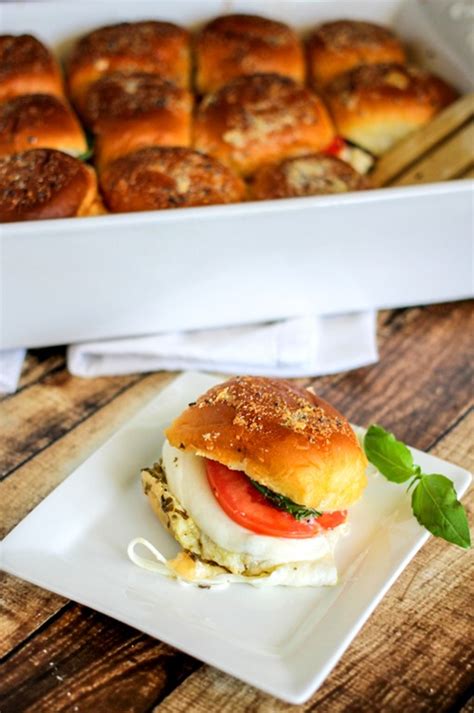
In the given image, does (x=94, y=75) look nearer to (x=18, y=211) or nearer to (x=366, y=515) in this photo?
(x=18, y=211)

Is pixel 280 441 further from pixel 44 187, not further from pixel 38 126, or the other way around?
pixel 38 126

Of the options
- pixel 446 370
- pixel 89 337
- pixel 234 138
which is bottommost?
pixel 89 337

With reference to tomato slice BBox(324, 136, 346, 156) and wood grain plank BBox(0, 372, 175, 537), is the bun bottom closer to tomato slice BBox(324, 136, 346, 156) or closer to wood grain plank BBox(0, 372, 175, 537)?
wood grain plank BBox(0, 372, 175, 537)

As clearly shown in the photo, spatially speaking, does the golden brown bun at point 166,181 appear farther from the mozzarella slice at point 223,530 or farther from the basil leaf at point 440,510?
the basil leaf at point 440,510

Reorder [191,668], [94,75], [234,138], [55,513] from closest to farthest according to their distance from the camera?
[191,668] → [55,513] → [234,138] → [94,75]

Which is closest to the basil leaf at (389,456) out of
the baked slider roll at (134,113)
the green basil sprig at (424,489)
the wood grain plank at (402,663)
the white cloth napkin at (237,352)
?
the green basil sprig at (424,489)

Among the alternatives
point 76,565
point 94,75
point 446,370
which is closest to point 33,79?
point 94,75

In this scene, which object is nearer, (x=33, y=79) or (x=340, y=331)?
(x=340, y=331)

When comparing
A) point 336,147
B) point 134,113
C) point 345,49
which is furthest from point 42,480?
point 345,49

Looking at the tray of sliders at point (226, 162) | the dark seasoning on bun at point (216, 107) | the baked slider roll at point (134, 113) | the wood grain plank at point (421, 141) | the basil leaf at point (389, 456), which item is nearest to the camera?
the basil leaf at point (389, 456)
